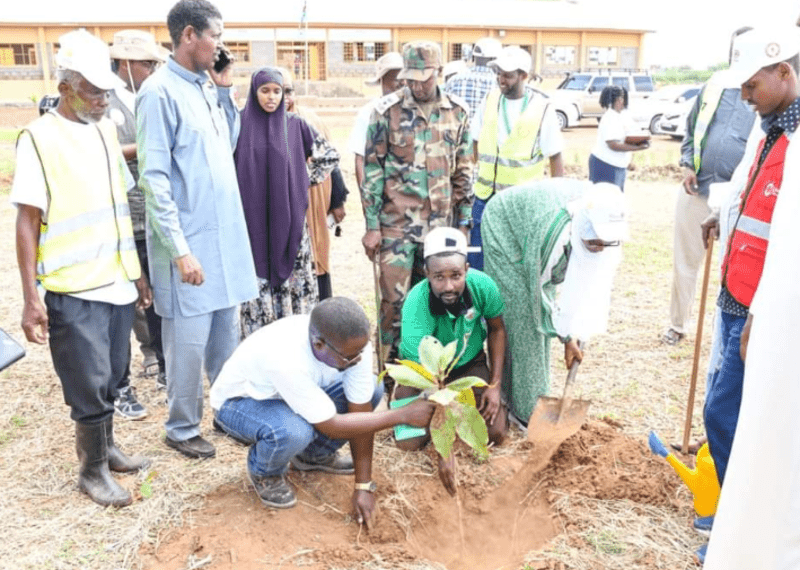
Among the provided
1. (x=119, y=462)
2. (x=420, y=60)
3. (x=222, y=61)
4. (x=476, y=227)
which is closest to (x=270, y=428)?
(x=119, y=462)

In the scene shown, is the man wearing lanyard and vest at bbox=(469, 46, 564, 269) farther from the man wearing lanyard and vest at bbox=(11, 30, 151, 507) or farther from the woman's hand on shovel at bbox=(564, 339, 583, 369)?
the man wearing lanyard and vest at bbox=(11, 30, 151, 507)

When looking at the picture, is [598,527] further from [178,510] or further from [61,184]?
[61,184]

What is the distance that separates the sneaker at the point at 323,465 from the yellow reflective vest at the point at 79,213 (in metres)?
1.08

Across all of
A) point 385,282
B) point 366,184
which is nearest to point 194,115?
point 366,184

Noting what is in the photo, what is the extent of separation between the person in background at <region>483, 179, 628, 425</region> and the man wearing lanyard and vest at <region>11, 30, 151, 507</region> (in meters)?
1.75

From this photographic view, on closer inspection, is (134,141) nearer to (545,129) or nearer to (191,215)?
(191,215)

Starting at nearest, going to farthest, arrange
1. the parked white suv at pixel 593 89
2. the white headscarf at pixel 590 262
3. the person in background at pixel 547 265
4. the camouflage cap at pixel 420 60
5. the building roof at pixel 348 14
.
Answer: the white headscarf at pixel 590 262 < the person in background at pixel 547 265 < the camouflage cap at pixel 420 60 < the parked white suv at pixel 593 89 < the building roof at pixel 348 14

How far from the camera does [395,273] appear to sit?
13.1ft

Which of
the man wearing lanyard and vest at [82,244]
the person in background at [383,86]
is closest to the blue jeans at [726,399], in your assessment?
the man wearing lanyard and vest at [82,244]

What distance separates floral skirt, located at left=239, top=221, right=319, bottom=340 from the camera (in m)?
3.98

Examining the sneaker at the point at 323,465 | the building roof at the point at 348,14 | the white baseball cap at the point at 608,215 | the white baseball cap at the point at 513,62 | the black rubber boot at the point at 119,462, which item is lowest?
the sneaker at the point at 323,465

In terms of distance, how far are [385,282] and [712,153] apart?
2.09 metres

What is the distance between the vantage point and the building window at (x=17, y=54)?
71.8 feet

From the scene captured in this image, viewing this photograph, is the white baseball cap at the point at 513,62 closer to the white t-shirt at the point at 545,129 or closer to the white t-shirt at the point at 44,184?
the white t-shirt at the point at 545,129
